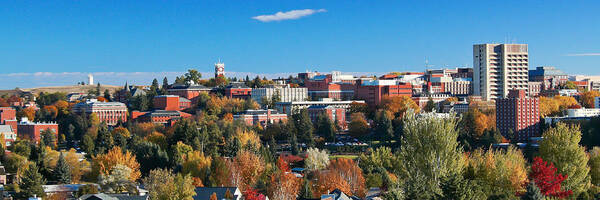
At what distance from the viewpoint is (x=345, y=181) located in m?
63.8

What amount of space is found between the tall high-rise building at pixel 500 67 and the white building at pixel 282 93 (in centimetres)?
2703

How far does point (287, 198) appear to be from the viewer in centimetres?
5347

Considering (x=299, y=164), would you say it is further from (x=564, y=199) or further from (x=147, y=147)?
(x=564, y=199)

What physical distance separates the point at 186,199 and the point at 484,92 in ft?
318

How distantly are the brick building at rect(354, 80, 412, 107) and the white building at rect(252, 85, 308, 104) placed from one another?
31.4ft

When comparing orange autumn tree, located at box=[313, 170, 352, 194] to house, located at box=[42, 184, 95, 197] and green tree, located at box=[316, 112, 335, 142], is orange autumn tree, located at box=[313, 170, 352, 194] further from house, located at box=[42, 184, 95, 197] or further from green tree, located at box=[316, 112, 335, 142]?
green tree, located at box=[316, 112, 335, 142]

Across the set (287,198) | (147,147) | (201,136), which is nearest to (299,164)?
(201,136)

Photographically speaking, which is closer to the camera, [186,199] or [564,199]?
[186,199]

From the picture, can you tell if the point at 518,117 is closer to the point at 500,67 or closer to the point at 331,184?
the point at 500,67

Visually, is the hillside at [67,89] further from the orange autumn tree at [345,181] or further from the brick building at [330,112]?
the orange autumn tree at [345,181]

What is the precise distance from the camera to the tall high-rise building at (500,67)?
13475 centimetres

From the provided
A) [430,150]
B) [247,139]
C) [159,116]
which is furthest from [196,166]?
[159,116]

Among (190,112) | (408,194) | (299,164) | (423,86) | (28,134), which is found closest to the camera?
→ (408,194)

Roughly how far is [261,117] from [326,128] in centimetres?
1618
